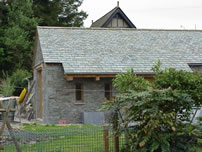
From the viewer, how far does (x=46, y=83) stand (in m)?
21.1

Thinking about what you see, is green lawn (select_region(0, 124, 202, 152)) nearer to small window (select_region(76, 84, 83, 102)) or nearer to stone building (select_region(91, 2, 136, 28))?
small window (select_region(76, 84, 83, 102))

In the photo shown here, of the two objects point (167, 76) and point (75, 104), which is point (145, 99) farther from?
point (75, 104)

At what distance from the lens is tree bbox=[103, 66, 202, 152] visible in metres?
8.98

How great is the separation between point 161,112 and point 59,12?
3230 cm

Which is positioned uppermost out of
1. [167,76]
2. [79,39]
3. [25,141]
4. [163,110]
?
[79,39]

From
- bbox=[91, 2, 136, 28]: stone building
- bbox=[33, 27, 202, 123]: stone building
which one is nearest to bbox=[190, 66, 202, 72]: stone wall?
bbox=[33, 27, 202, 123]: stone building

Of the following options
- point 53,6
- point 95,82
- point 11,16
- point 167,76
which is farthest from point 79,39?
point 53,6

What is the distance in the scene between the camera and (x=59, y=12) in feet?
132

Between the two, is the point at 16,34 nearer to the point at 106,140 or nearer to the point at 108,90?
the point at 108,90

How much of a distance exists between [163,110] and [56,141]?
304 cm

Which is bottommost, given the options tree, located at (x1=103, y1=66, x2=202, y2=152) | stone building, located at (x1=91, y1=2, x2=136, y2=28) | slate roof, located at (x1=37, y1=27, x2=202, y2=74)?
tree, located at (x1=103, y1=66, x2=202, y2=152)

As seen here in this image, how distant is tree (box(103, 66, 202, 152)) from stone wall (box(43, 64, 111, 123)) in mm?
10905

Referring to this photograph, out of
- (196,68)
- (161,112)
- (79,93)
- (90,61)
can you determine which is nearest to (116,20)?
(196,68)

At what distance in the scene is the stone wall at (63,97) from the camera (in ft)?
68.1
